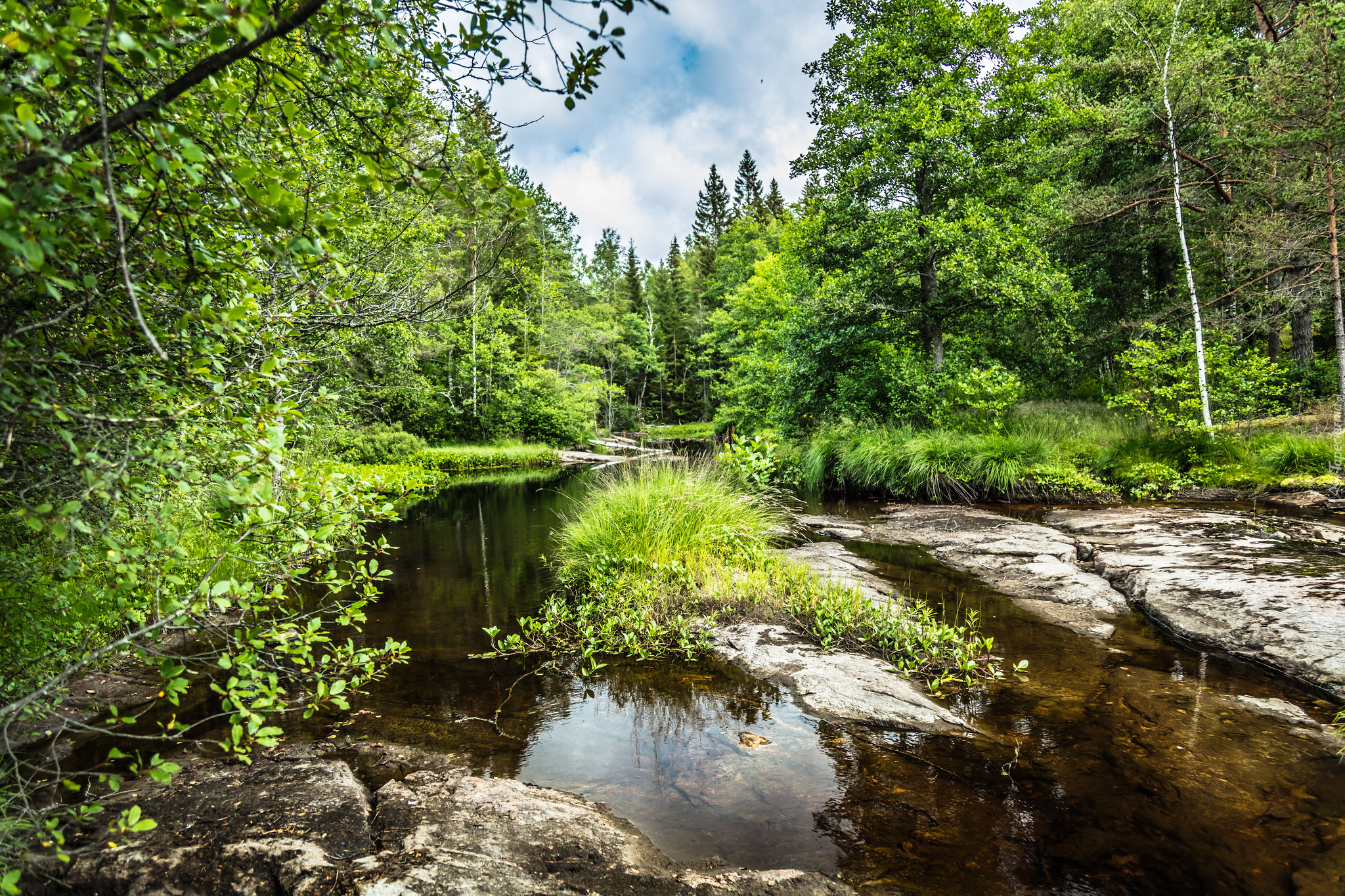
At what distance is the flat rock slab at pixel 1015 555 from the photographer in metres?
5.54

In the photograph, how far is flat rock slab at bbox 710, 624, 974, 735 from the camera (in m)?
3.68

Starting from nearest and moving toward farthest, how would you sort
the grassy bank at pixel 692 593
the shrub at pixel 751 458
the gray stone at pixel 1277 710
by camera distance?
the gray stone at pixel 1277 710
the grassy bank at pixel 692 593
the shrub at pixel 751 458

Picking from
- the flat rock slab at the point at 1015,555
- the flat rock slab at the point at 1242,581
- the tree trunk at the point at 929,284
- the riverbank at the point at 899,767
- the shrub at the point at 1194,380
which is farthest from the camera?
the tree trunk at the point at 929,284

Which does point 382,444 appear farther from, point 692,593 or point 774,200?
point 774,200

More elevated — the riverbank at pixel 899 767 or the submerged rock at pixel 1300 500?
the submerged rock at pixel 1300 500

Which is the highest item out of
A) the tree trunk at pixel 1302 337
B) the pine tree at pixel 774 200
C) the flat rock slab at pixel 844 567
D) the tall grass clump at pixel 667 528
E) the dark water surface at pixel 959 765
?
the pine tree at pixel 774 200

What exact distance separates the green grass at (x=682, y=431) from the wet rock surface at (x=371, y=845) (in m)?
33.7

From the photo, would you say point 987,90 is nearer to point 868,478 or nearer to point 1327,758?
point 868,478

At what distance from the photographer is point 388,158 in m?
2.08

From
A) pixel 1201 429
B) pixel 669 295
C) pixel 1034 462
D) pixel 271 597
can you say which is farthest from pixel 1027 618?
pixel 669 295

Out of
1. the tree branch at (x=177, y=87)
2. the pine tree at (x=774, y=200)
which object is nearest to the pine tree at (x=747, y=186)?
the pine tree at (x=774, y=200)

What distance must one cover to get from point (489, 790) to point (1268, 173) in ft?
59.8

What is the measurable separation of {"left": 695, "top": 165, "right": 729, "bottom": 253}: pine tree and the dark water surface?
170ft

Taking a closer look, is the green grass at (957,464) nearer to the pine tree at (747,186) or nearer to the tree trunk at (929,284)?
the tree trunk at (929,284)
